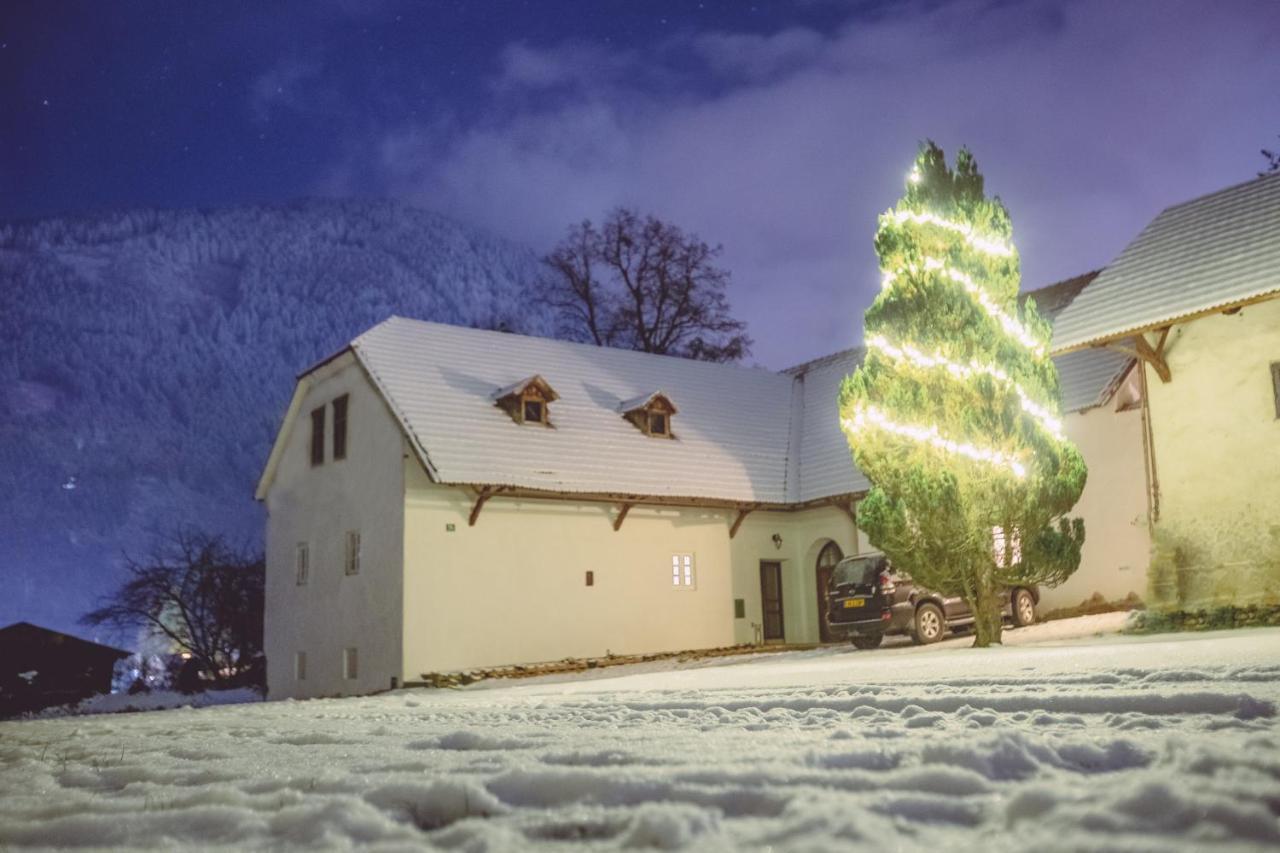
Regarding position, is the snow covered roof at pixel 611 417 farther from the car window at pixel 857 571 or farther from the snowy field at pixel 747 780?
the snowy field at pixel 747 780

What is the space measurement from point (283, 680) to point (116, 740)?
17540 mm

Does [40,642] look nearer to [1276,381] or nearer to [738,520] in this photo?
[738,520]

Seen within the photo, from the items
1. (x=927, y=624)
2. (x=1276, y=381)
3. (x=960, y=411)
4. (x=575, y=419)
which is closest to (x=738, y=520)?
(x=575, y=419)

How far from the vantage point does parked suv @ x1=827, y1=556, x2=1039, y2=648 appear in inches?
714

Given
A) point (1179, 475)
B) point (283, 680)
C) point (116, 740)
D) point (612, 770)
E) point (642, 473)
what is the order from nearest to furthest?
point (612, 770) < point (116, 740) < point (1179, 475) < point (642, 473) < point (283, 680)

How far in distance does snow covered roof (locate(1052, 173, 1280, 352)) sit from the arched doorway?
9.30 metres

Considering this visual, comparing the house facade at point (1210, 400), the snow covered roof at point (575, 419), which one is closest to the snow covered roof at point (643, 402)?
the snow covered roof at point (575, 419)

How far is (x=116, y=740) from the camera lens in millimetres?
6867

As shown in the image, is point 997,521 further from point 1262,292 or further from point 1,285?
point 1,285

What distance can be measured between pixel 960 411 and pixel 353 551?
41.7 feet

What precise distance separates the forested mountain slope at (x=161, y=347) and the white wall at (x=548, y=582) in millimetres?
89375

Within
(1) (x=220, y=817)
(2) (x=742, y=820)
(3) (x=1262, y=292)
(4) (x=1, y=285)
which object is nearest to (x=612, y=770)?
(2) (x=742, y=820)

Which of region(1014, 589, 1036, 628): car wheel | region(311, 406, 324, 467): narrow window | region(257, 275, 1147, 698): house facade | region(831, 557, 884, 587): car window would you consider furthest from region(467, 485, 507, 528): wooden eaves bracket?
region(1014, 589, 1036, 628): car wheel

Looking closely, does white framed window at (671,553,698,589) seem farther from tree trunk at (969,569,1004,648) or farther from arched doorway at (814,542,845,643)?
tree trunk at (969,569,1004,648)
